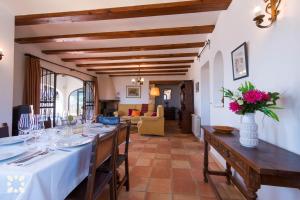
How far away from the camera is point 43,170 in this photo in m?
0.90

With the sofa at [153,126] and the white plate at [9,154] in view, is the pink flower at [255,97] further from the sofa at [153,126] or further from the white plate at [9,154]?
the sofa at [153,126]

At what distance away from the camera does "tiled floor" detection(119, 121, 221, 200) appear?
6.82 feet

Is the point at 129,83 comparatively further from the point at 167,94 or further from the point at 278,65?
the point at 278,65

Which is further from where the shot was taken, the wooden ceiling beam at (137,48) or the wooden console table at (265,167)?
the wooden ceiling beam at (137,48)

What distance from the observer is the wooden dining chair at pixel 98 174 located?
3.79 ft

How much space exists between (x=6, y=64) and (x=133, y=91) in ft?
20.5

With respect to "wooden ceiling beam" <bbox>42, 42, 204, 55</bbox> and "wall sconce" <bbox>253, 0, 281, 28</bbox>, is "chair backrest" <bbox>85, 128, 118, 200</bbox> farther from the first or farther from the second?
"wooden ceiling beam" <bbox>42, 42, 204, 55</bbox>

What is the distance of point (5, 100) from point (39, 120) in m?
1.95

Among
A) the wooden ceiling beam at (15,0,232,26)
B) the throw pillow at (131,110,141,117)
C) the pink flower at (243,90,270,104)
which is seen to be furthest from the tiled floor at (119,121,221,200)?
the throw pillow at (131,110,141,117)

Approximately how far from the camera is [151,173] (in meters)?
2.68

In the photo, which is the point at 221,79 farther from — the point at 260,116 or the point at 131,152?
the point at 131,152

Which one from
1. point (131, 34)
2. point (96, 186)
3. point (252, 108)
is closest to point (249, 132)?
point (252, 108)

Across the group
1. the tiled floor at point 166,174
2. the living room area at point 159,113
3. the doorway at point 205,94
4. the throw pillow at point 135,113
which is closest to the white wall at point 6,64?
the living room area at point 159,113

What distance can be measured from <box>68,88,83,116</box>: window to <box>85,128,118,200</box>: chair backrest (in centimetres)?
702
